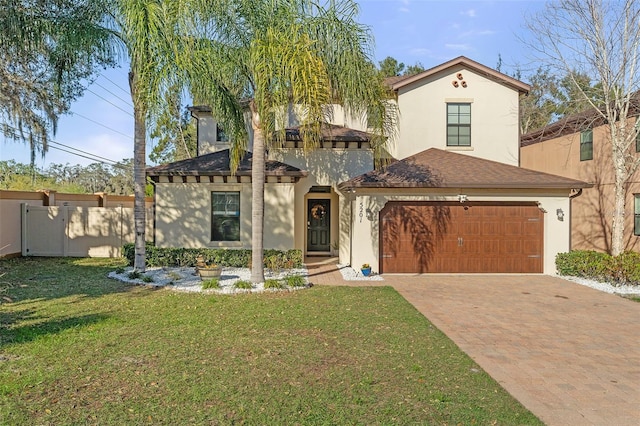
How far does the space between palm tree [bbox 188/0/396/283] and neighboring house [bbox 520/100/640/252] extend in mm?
9046

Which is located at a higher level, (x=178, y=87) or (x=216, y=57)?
(x=216, y=57)

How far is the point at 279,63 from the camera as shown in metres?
8.81

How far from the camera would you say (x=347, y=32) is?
9.59m

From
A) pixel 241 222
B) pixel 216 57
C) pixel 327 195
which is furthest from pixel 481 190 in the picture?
pixel 216 57

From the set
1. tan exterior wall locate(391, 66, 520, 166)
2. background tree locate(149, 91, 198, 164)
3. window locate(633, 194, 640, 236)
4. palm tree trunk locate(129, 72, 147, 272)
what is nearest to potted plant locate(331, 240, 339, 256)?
tan exterior wall locate(391, 66, 520, 166)

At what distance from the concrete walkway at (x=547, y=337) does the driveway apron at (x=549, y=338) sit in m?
0.01

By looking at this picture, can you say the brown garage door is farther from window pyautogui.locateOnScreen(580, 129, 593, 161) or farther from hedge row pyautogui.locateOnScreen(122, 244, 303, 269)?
window pyautogui.locateOnScreen(580, 129, 593, 161)

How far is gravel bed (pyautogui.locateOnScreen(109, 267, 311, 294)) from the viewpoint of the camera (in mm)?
10164

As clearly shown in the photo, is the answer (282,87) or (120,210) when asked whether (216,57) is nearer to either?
(282,87)

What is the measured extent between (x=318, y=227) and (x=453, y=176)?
6572mm

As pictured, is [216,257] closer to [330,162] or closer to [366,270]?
[366,270]

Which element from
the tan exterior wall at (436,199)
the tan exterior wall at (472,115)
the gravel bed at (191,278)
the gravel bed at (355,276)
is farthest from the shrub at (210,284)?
the tan exterior wall at (472,115)

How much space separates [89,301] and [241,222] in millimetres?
5710

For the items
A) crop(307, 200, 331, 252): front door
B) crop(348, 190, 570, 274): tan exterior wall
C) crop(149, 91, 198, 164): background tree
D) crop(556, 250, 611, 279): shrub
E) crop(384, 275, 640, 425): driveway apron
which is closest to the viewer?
crop(384, 275, 640, 425): driveway apron
